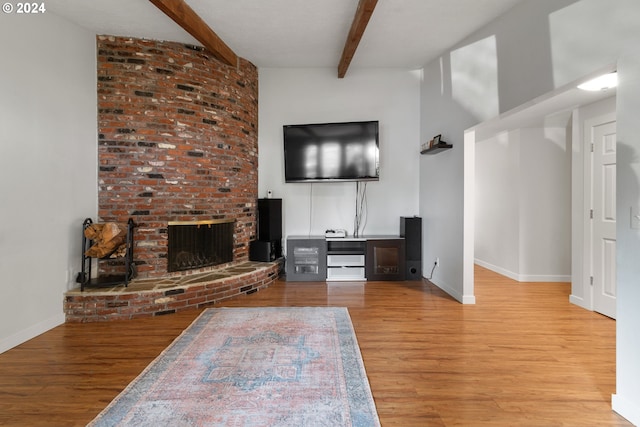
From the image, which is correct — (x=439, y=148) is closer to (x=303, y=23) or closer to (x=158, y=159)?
(x=303, y=23)

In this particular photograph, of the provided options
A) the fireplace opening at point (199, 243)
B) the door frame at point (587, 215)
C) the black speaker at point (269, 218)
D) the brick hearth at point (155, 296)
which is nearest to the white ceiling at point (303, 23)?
the door frame at point (587, 215)

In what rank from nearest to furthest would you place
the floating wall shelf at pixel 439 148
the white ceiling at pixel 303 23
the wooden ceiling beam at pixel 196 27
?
the wooden ceiling beam at pixel 196 27 → the white ceiling at pixel 303 23 → the floating wall shelf at pixel 439 148

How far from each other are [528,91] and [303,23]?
85.4 inches

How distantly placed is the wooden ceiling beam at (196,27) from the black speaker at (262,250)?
2.25m

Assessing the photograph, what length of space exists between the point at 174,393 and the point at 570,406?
2177mm

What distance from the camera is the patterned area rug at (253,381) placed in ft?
5.33

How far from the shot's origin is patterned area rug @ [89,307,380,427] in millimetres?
1626

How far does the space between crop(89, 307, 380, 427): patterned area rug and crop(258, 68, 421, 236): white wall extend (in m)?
2.15

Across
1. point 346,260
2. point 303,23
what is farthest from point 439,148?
point 303,23

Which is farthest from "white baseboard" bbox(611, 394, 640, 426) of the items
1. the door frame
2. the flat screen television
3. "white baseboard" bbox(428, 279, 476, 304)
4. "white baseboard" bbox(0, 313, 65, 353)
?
"white baseboard" bbox(0, 313, 65, 353)

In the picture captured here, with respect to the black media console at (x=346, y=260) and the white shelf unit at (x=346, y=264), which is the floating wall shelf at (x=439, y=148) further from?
the white shelf unit at (x=346, y=264)

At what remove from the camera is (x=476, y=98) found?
3.26m

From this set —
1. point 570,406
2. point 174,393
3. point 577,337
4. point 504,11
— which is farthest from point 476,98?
point 174,393

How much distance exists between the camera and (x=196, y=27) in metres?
3.06
